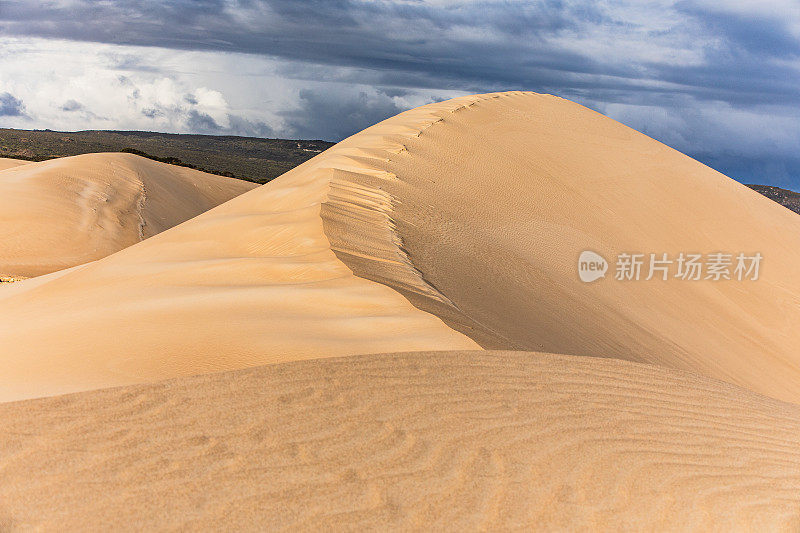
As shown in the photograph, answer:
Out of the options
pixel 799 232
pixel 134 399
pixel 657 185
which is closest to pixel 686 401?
pixel 134 399

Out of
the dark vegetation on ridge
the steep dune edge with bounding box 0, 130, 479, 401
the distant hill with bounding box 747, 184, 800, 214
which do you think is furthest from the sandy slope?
the distant hill with bounding box 747, 184, 800, 214

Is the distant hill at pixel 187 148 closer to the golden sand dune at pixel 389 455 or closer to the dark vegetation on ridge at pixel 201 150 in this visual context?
the dark vegetation on ridge at pixel 201 150

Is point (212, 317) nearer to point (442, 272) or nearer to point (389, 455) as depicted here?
point (389, 455)

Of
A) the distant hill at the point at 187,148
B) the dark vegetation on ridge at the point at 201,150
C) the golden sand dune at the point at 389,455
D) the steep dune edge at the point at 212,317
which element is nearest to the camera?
the golden sand dune at the point at 389,455

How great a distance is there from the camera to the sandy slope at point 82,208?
1753 cm

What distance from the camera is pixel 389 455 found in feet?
10.0

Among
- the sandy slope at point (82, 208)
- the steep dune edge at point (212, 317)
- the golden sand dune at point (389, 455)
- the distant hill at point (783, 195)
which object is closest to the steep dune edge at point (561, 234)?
the steep dune edge at point (212, 317)

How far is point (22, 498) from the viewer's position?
2.70 meters

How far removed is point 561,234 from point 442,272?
15.2 ft

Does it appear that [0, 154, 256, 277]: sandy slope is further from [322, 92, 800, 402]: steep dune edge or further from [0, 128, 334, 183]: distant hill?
[0, 128, 334, 183]: distant hill

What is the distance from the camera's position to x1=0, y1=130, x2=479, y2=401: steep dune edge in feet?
14.6

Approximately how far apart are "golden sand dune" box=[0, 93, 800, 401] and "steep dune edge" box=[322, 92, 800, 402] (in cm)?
5

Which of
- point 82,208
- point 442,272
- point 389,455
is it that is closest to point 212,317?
point 389,455

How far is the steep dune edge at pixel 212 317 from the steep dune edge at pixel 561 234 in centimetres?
40
